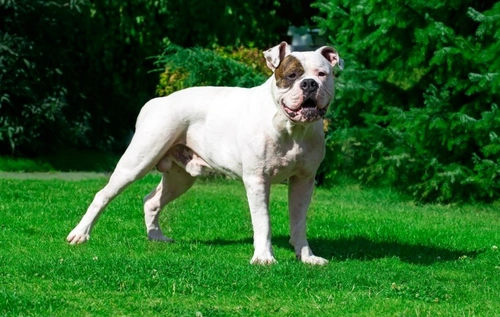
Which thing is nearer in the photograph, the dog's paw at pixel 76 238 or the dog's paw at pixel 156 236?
the dog's paw at pixel 76 238

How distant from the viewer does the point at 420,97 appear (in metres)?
13.2

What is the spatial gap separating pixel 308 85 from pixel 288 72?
24 cm

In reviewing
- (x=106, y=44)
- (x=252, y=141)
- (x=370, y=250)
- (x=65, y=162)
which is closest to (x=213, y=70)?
(x=65, y=162)

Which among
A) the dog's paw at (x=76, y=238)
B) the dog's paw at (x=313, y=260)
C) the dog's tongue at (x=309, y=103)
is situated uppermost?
the dog's tongue at (x=309, y=103)

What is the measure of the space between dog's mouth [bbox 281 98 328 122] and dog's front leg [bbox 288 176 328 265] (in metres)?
0.76

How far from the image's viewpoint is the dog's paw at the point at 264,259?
7637 millimetres

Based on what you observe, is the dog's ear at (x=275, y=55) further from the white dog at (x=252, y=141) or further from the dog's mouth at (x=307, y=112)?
the dog's mouth at (x=307, y=112)

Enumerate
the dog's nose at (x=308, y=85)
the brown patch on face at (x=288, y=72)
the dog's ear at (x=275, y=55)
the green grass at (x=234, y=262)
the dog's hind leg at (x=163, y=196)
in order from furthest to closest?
1. the dog's hind leg at (x=163, y=196)
2. the dog's ear at (x=275, y=55)
3. the brown patch on face at (x=288, y=72)
4. the dog's nose at (x=308, y=85)
5. the green grass at (x=234, y=262)

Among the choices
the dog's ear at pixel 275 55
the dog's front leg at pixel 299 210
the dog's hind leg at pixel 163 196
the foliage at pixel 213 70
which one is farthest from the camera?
the foliage at pixel 213 70

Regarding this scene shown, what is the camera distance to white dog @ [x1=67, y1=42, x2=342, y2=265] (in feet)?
24.9

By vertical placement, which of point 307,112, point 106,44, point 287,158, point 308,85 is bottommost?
point 106,44

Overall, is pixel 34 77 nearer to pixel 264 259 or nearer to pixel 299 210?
pixel 299 210

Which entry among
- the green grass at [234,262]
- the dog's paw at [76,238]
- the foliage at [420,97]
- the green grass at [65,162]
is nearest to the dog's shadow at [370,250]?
the green grass at [234,262]

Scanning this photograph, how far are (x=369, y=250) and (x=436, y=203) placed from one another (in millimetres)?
4190
